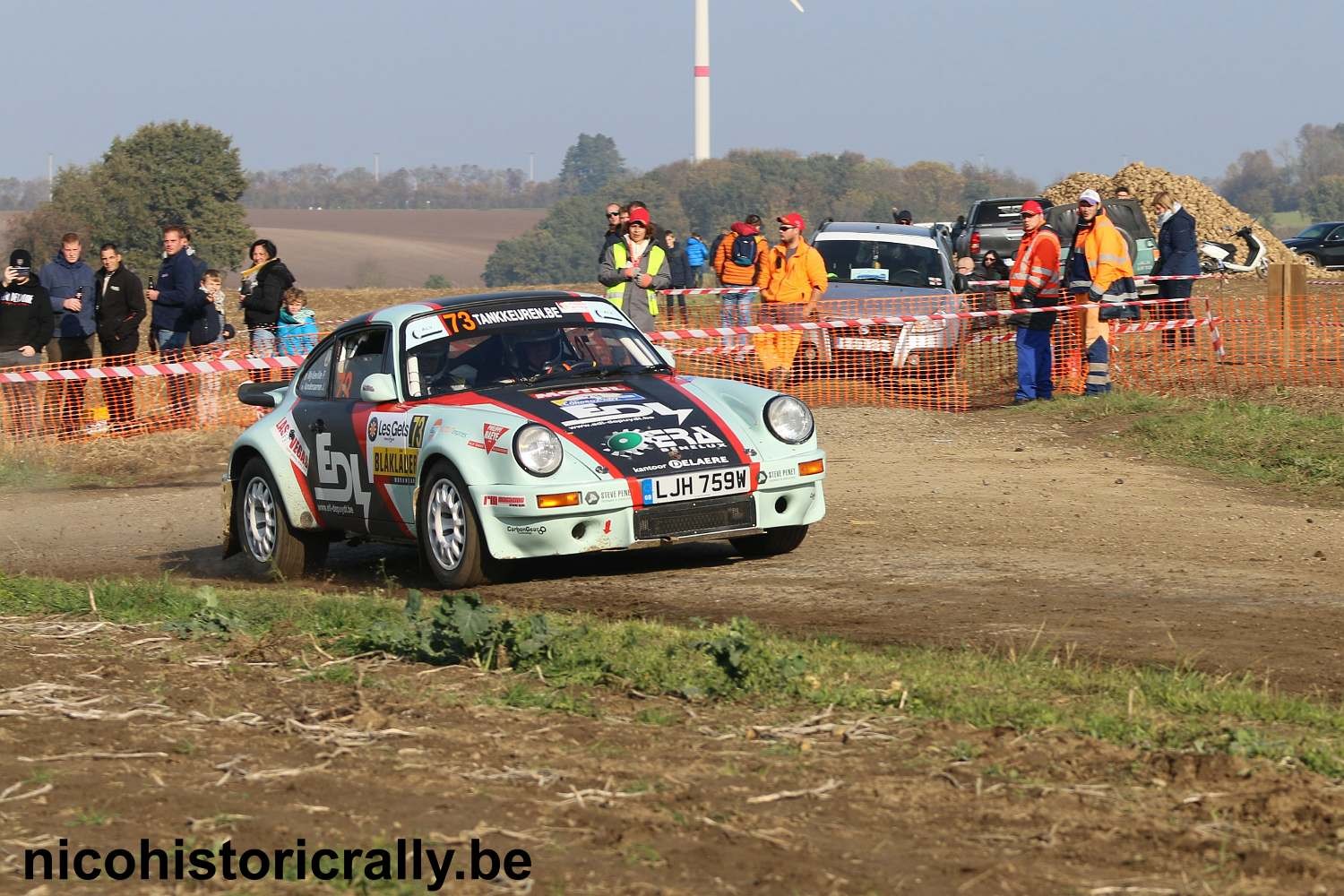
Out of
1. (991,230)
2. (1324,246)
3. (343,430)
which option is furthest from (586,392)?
(1324,246)

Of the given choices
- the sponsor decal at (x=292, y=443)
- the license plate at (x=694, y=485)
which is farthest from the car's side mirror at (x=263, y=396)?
the license plate at (x=694, y=485)

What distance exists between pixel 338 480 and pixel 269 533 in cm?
75

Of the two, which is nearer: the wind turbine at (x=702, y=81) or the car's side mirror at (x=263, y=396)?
the car's side mirror at (x=263, y=396)

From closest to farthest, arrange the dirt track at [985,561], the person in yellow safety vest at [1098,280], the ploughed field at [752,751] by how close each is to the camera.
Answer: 1. the ploughed field at [752,751]
2. the dirt track at [985,561]
3. the person in yellow safety vest at [1098,280]

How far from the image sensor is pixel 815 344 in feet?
62.5

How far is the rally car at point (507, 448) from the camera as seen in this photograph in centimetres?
969

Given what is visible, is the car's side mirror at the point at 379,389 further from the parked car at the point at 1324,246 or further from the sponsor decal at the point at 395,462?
the parked car at the point at 1324,246

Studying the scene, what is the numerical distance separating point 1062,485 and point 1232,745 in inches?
296

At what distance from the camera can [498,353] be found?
10719mm

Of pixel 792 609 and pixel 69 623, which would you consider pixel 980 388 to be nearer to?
pixel 792 609

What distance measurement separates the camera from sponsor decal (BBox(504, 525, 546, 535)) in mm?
9633

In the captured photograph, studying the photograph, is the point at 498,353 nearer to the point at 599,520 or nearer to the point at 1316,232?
the point at 599,520

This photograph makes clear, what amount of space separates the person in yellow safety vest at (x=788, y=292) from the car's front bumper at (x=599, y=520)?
8.65 m

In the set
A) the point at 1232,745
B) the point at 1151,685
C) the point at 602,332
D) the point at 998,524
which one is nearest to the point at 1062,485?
the point at 998,524
